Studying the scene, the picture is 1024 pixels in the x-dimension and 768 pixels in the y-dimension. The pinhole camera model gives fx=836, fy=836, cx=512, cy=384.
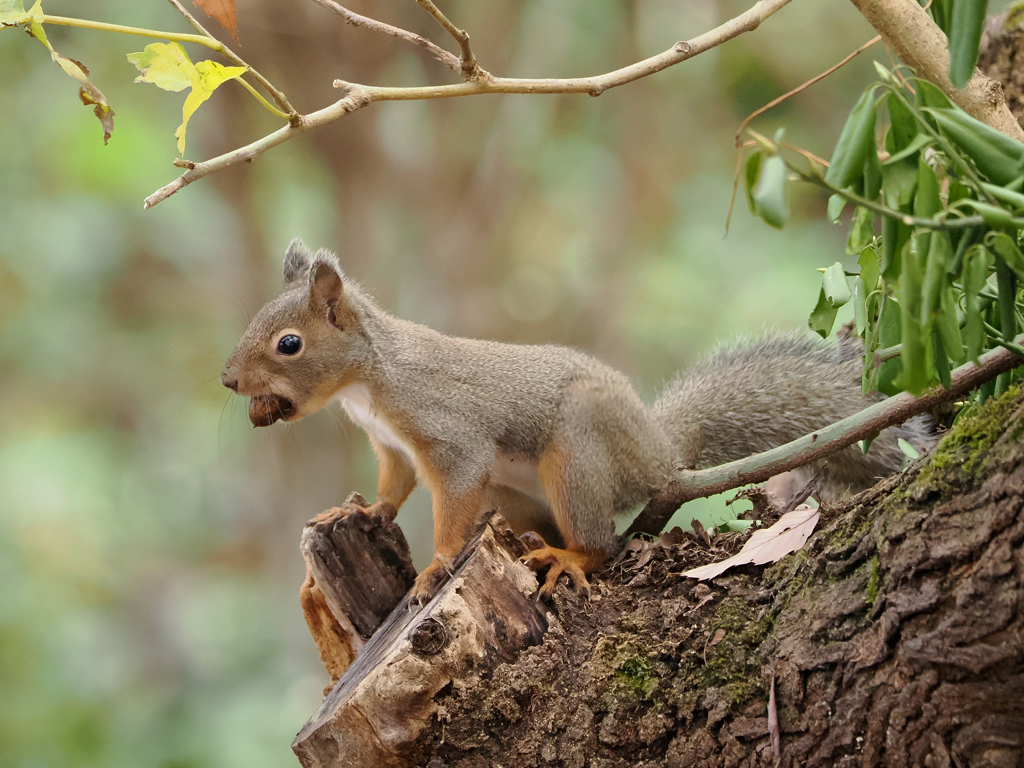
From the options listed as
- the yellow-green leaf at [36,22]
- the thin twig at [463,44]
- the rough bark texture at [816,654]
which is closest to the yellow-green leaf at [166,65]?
the yellow-green leaf at [36,22]

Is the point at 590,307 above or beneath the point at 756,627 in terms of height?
above

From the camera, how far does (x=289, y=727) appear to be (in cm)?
364

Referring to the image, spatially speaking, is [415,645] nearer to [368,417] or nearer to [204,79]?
[368,417]

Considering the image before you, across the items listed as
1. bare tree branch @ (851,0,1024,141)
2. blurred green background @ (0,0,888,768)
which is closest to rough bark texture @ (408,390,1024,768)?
bare tree branch @ (851,0,1024,141)

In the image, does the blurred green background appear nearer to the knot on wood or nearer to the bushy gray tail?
the bushy gray tail

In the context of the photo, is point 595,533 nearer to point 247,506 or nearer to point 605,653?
point 605,653

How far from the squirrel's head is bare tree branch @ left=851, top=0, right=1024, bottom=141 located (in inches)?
45.7

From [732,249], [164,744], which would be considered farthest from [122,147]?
[732,249]

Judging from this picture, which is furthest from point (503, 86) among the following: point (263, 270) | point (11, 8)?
point (263, 270)

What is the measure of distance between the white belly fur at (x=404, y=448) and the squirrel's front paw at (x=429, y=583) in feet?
0.98

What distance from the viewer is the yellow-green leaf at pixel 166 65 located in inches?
44.1

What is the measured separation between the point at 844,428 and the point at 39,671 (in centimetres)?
358

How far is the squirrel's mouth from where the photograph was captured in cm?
181

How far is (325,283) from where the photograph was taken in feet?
6.13
